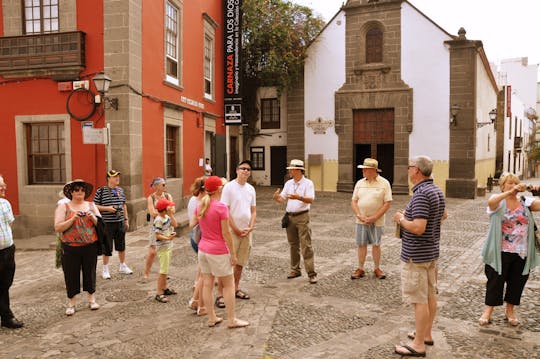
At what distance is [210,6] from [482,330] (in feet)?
47.8

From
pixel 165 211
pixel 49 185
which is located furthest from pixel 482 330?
pixel 49 185

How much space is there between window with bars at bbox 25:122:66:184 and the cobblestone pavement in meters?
4.29

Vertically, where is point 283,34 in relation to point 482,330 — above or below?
above

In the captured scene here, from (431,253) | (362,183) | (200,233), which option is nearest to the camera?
(431,253)

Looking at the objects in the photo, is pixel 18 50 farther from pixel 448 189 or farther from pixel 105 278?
pixel 448 189

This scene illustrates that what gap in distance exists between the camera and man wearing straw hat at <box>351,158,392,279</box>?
243 inches

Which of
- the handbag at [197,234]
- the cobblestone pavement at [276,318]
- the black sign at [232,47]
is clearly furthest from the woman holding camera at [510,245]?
the black sign at [232,47]

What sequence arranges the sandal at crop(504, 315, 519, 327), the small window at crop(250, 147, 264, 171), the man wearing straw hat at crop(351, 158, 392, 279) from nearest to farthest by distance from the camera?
the sandal at crop(504, 315, 519, 327) → the man wearing straw hat at crop(351, 158, 392, 279) → the small window at crop(250, 147, 264, 171)

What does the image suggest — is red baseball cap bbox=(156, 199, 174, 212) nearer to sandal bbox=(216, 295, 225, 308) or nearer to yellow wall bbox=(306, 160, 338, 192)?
sandal bbox=(216, 295, 225, 308)

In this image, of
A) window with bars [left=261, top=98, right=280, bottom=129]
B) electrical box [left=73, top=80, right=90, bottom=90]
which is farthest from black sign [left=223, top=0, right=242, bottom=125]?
electrical box [left=73, top=80, right=90, bottom=90]

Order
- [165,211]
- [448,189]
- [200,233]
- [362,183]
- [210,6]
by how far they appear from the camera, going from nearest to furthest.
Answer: [200,233]
[165,211]
[362,183]
[210,6]
[448,189]

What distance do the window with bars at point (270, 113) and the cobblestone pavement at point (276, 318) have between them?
47.4 ft

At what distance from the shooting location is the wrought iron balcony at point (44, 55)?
35.6 feet

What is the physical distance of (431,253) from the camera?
154 inches
